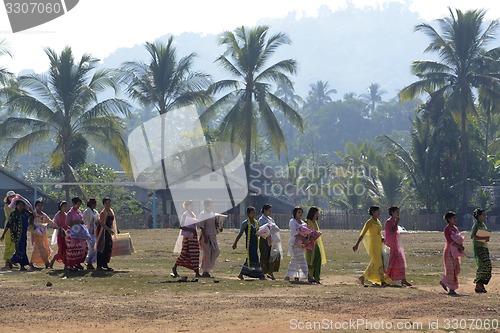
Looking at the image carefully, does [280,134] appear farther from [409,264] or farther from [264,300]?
[264,300]

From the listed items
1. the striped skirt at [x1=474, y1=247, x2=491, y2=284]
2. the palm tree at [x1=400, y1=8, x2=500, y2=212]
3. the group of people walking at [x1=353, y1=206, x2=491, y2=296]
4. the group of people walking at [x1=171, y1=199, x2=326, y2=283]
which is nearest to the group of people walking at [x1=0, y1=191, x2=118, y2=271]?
the group of people walking at [x1=171, y1=199, x2=326, y2=283]

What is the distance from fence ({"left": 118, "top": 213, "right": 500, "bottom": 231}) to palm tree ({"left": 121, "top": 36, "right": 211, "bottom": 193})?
19.1 feet

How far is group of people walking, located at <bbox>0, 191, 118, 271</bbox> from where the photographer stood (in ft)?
A: 58.6

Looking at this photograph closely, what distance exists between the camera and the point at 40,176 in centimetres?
7400

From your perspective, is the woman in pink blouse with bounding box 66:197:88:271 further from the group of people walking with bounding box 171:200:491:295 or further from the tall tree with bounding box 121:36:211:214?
the tall tree with bounding box 121:36:211:214

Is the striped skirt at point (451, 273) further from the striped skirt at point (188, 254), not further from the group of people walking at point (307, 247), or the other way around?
the striped skirt at point (188, 254)

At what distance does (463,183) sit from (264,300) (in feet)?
126

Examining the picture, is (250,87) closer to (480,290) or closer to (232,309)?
(480,290)

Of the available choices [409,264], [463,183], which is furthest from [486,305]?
[463,183]

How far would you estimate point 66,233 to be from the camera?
17984 mm

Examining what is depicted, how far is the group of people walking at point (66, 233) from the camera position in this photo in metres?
17.9

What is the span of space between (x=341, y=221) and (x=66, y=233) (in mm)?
35811

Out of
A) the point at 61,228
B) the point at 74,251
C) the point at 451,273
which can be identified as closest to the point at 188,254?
the point at 74,251

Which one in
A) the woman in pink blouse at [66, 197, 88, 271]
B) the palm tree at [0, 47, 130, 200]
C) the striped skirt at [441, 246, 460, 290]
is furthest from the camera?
the palm tree at [0, 47, 130, 200]
